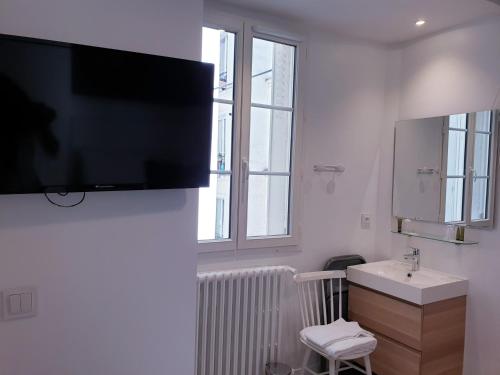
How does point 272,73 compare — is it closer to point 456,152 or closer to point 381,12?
point 381,12

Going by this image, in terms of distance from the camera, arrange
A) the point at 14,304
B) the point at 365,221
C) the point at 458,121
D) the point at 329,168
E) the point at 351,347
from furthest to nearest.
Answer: the point at 365,221
the point at 329,168
the point at 458,121
the point at 351,347
the point at 14,304

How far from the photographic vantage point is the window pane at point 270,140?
2627 mm

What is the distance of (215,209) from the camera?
98.6 inches

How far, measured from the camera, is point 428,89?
112 inches

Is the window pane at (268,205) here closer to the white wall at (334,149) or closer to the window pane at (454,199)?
the white wall at (334,149)

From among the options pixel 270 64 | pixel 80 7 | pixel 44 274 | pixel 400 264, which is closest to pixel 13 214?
pixel 44 274

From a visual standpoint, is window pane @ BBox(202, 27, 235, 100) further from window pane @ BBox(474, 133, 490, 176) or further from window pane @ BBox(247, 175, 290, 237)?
window pane @ BBox(474, 133, 490, 176)

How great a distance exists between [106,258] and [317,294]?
5.29 ft

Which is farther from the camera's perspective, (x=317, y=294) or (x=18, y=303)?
(x=317, y=294)

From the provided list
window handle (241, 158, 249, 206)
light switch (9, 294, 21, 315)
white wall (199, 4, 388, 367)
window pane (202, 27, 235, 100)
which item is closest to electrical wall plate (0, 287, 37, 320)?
light switch (9, 294, 21, 315)

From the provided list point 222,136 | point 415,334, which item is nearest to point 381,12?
point 222,136

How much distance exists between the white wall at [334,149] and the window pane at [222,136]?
557mm

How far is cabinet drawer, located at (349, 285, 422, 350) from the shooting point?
2381 mm

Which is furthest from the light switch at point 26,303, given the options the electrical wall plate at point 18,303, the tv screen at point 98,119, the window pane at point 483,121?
the window pane at point 483,121
